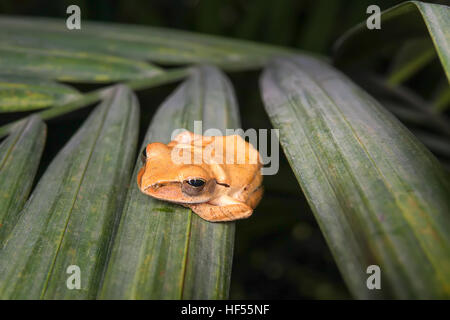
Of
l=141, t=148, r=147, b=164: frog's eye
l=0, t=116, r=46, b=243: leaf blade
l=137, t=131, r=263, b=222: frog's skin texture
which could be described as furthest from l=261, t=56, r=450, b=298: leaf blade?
l=0, t=116, r=46, b=243: leaf blade

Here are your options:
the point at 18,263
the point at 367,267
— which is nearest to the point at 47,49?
the point at 18,263

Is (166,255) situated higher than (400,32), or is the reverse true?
(400,32)

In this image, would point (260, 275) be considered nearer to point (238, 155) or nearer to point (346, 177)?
point (238, 155)

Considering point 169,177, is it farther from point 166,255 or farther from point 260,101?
point 260,101

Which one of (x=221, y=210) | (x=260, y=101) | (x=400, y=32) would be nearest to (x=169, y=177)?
(x=221, y=210)

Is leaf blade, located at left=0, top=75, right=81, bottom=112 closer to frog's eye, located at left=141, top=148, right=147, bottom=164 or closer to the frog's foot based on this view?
frog's eye, located at left=141, top=148, right=147, bottom=164
